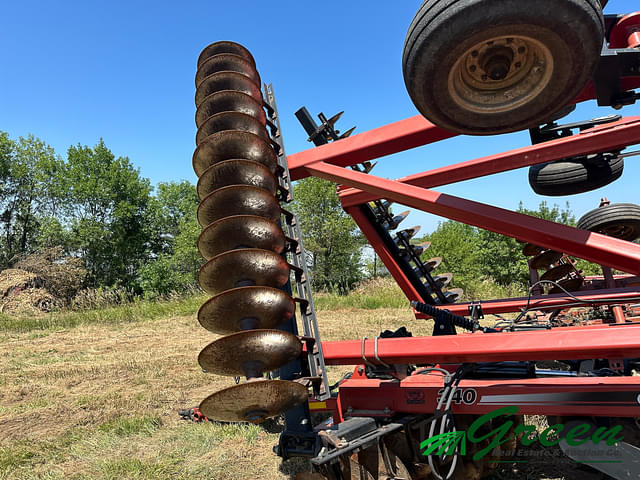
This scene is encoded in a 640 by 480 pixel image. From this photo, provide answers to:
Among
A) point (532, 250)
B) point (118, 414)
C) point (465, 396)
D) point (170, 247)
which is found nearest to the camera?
point (465, 396)

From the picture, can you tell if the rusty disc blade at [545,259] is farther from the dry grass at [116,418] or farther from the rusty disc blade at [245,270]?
the rusty disc blade at [245,270]

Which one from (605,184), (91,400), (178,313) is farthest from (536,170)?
(178,313)

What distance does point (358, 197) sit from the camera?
13.4ft

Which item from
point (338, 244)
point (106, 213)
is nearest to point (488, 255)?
point (338, 244)

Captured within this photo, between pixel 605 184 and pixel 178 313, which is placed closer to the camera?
pixel 605 184

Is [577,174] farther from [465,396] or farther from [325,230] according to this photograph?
[325,230]

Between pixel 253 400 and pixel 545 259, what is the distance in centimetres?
569

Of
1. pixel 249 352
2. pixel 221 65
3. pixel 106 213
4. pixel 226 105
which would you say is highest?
pixel 106 213

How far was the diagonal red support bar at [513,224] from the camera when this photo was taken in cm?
217

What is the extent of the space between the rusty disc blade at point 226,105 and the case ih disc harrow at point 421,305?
11 mm

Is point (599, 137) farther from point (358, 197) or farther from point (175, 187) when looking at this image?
point (175, 187)

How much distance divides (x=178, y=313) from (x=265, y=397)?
10.8 metres

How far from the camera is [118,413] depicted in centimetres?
447

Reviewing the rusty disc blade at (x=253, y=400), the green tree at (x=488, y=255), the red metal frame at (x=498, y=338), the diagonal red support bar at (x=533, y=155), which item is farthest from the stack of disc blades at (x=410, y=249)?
the green tree at (x=488, y=255)
